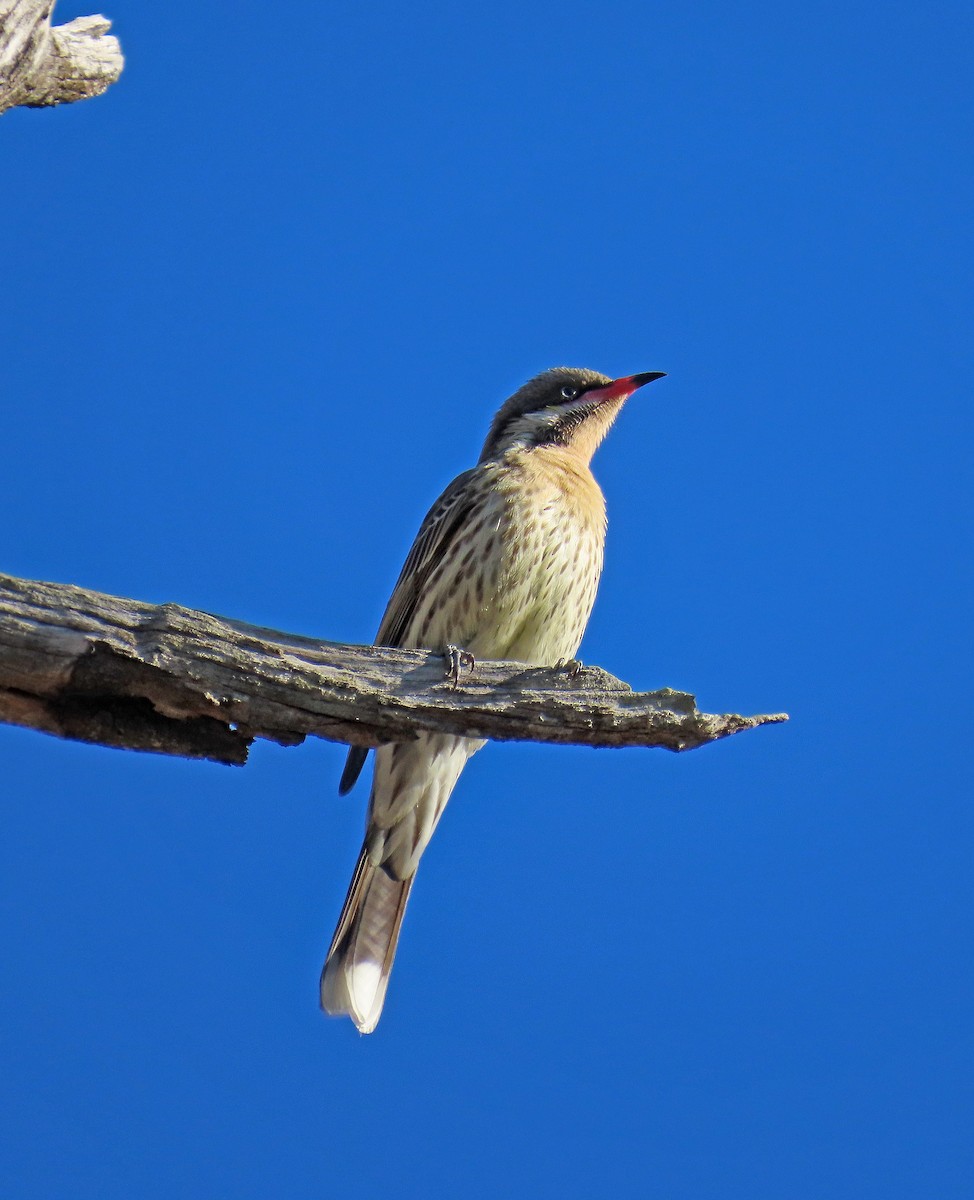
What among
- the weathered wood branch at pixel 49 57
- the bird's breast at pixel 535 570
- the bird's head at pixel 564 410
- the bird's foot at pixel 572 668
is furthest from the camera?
the bird's head at pixel 564 410

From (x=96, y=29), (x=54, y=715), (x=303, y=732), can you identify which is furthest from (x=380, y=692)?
(x=96, y=29)

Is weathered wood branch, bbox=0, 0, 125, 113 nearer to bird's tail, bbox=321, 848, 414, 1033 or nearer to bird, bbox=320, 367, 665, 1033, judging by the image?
bird, bbox=320, 367, 665, 1033

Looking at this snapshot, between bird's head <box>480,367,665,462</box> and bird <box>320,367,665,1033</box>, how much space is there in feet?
1.01

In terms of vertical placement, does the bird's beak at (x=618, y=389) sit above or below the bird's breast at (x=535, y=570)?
above

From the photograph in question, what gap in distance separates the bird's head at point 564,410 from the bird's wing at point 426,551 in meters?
0.69

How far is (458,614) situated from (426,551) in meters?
0.57

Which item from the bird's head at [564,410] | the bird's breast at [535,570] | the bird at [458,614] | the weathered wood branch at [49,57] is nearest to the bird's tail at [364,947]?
the bird at [458,614]

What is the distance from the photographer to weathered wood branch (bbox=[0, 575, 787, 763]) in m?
3.82

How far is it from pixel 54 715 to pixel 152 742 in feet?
1.04

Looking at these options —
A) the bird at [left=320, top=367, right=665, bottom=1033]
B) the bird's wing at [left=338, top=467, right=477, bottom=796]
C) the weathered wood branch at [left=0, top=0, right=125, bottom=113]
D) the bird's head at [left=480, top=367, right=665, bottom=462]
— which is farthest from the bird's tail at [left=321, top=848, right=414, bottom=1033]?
the weathered wood branch at [left=0, top=0, right=125, bottom=113]

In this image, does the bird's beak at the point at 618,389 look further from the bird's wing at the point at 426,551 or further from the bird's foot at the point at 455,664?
the bird's foot at the point at 455,664

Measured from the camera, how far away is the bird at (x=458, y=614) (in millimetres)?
6355

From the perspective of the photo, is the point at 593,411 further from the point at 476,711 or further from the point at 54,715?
the point at 54,715

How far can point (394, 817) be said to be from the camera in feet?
22.0
